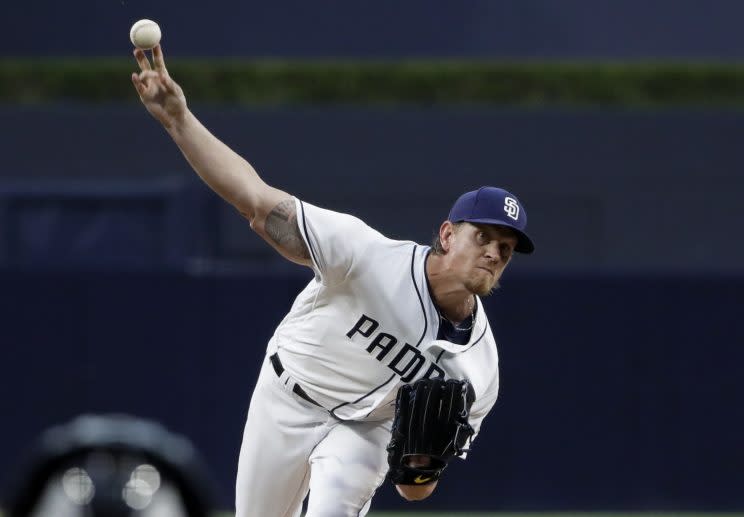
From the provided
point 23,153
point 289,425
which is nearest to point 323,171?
point 23,153

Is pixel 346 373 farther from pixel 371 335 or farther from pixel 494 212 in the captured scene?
pixel 494 212

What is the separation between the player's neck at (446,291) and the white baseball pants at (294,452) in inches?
16.0

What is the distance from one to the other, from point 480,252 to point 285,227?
590mm

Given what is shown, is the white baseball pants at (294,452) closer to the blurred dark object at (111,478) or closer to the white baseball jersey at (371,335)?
the white baseball jersey at (371,335)

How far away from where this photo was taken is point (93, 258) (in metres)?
8.33

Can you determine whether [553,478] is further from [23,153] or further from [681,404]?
[23,153]

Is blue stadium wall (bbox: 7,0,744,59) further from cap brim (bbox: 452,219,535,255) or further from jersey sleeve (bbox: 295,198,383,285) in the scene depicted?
jersey sleeve (bbox: 295,198,383,285)

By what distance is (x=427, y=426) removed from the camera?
3750mm

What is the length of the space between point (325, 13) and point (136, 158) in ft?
6.42

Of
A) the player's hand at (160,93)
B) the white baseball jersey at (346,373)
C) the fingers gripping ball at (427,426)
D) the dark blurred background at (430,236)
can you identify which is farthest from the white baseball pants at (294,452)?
the dark blurred background at (430,236)

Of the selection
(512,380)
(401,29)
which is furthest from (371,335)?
(401,29)

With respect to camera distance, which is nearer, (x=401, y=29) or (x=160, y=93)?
(x=160, y=93)

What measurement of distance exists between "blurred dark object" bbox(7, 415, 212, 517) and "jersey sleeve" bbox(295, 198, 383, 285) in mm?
2644

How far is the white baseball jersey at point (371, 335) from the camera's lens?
382 cm
